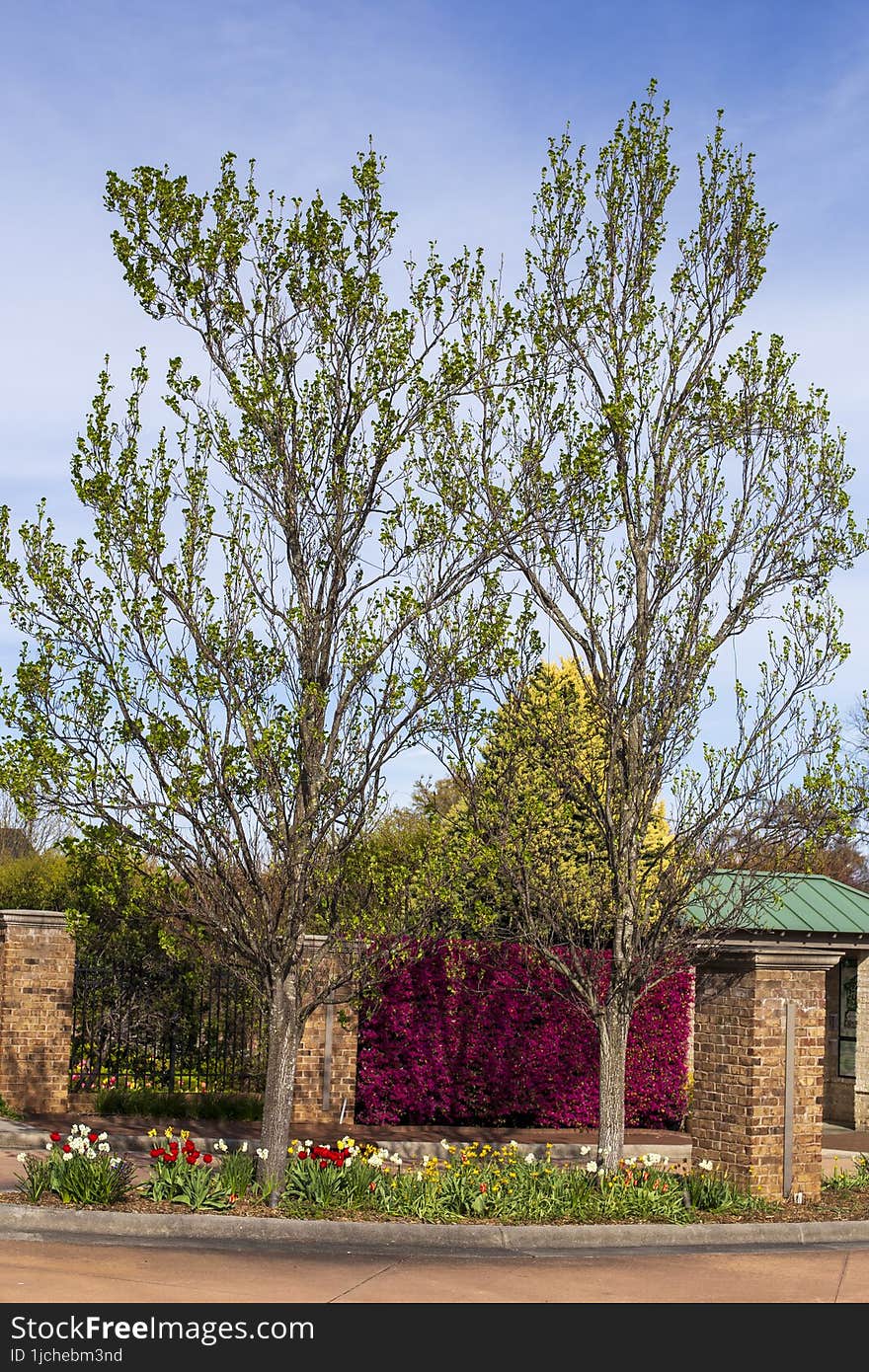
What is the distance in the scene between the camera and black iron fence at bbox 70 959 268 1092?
17234mm

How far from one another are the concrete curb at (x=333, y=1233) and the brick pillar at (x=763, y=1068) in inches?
56.9

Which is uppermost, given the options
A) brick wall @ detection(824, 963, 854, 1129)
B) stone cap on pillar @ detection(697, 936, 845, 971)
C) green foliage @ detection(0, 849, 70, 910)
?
green foliage @ detection(0, 849, 70, 910)

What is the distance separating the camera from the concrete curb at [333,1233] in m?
9.89

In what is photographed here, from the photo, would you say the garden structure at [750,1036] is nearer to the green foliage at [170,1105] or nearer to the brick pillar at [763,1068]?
the brick pillar at [763,1068]

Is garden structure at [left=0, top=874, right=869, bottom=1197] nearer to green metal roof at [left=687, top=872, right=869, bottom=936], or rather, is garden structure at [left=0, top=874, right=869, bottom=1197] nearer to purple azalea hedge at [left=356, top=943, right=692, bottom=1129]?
green metal roof at [left=687, top=872, right=869, bottom=936]

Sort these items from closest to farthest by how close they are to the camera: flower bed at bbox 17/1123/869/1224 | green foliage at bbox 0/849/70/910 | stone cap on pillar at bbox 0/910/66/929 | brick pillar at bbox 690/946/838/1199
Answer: flower bed at bbox 17/1123/869/1224 → brick pillar at bbox 690/946/838/1199 → stone cap on pillar at bbox 0/910/66/929 → green foliage at bbox 0/849/70/910

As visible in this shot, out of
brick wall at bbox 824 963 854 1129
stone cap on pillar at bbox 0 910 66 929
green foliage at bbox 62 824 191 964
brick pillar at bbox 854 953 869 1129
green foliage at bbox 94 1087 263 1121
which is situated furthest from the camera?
brick wall at bbox 824 963 854 1129

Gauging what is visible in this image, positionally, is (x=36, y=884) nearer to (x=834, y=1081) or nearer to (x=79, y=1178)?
(x=79, y=1178)

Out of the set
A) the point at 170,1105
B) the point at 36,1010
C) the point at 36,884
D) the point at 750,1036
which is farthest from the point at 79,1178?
the point at 36,884

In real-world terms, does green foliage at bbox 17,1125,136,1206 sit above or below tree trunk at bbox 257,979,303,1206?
below

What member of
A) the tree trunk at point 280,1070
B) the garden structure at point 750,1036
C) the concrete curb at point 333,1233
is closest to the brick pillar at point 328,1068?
the garden structure at point 750,1036

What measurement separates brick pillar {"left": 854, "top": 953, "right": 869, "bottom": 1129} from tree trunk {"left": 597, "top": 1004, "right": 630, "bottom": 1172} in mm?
9134

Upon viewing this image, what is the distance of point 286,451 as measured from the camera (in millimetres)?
11344

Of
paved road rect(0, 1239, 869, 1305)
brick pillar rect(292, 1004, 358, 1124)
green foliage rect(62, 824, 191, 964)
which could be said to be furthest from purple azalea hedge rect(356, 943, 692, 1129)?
paved road rect(0, 1239, 869, 1305)
